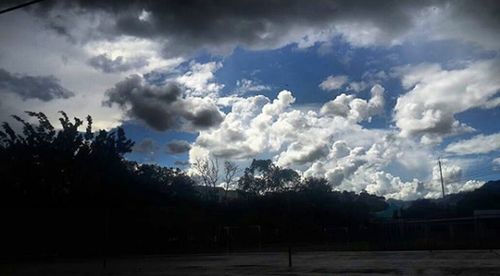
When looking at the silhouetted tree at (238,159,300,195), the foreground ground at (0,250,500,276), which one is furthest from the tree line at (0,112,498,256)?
the silhouetted tree at (238,159,300,195)

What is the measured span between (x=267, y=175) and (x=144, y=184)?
2581 inches

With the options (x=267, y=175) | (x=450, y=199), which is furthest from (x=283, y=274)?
(x=450, y=199)

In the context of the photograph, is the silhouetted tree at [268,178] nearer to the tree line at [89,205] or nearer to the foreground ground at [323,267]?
the tree line at [89,205]

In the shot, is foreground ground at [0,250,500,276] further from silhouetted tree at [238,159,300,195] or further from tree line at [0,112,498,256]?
silhouetted tree at [238,159,300,195]

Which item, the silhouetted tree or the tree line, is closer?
the tree line

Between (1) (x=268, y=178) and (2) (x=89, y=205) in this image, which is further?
(1) (x=268, y=178)

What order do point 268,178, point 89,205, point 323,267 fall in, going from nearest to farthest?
point 323,267
point 89,205
point 268,178

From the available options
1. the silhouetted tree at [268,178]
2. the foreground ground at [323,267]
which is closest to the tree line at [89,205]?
the foreground ground at [323,267]

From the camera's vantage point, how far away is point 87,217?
48.1m

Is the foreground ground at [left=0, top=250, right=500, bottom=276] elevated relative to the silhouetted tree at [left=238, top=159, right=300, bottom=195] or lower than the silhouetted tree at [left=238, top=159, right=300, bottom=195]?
lower

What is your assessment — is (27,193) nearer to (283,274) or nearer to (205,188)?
(283,274)

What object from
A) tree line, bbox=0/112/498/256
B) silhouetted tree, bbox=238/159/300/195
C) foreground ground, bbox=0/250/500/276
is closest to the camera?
foreground ground, bbox=0/250/500/276

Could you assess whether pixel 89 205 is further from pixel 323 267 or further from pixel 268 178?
pixel 268 178

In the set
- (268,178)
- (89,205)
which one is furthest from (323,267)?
(268,178)
